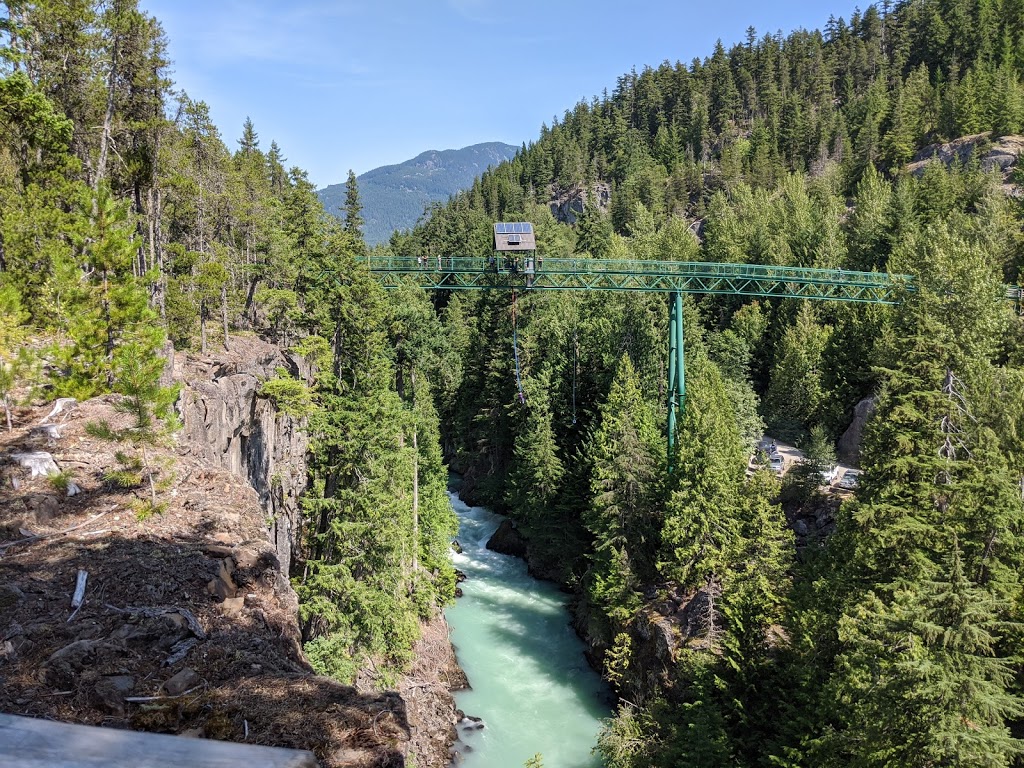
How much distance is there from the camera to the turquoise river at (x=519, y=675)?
2266 cm

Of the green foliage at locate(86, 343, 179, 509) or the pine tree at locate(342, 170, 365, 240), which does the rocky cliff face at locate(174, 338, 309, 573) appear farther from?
the pine tree at locate(342, 170, 365, 240)

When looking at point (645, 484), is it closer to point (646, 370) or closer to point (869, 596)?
point (646, 370)

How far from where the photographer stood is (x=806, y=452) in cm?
3391

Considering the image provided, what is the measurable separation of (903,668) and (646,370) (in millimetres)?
26401

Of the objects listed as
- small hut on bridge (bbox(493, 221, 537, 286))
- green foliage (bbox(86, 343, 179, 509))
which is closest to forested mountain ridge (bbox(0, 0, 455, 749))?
green foliage (bbox(86, 343, 179, 509))

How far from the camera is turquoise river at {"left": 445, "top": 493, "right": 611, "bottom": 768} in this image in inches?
892

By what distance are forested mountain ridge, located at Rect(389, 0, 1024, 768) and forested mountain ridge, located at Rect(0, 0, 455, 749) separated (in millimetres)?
9076

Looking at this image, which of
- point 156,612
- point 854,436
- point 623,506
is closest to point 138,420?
point 156,612

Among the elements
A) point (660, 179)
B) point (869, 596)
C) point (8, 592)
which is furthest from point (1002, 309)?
point (660, 179)

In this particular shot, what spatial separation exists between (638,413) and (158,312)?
21.4m

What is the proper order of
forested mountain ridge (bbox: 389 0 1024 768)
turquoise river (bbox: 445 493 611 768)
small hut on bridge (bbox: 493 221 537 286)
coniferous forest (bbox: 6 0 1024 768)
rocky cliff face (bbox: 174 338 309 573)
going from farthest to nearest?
small hut on bridge (bbox: 493 221 537 286) < turquoise river (bbox: 445 493 611 768) < rocky cliff face (bbox: 174 338 309 573) < forested mountain ridge (bbox: 389 0 1024 768) < coniferous forest (bbox: 6 0 1024 768)

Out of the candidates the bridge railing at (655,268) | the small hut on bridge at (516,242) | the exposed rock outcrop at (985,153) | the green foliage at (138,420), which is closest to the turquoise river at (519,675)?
the green foliage at (138,420)

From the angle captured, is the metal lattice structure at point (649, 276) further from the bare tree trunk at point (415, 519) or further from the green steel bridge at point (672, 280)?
the bare tree trunk at point (415, 519)

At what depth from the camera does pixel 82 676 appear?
227 inches
